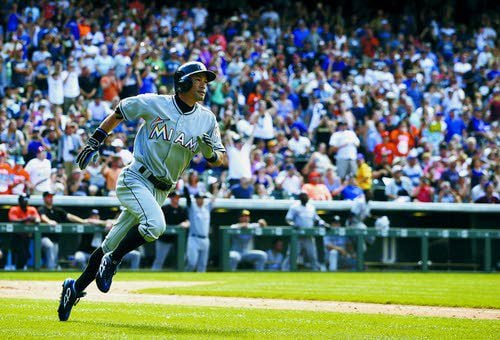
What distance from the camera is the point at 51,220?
17.5 metres

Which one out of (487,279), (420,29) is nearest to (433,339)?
(487,279)

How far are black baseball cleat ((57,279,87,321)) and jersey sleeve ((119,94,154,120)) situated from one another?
4.62 feet

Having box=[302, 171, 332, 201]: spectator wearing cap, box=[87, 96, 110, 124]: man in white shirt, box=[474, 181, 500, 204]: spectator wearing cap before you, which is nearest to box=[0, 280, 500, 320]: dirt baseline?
box=[302, 171, 332, 201]: spectator wearing cap

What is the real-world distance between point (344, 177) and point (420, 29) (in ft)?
34.7

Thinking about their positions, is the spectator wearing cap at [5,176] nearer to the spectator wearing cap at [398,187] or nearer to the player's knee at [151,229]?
the spectator wearing cap at [398,187]

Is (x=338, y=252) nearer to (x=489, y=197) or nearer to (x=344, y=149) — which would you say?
(x=344, y=149)

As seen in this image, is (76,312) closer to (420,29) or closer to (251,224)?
(251,224)

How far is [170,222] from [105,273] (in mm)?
10699

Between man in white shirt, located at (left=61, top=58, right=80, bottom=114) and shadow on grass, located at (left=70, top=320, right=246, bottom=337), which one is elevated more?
man in white shirt, located at (left=61, top=58, right=80, bottom=114)

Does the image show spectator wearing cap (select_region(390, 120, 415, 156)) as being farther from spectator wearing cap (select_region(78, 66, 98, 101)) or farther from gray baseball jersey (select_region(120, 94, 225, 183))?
gray baseball jersey (select_region(120, 94, 225, 183))

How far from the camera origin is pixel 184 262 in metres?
18.3

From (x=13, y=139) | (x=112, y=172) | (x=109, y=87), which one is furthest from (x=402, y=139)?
(x=13, y=139)

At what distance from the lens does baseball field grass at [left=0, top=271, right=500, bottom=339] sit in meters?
7.11

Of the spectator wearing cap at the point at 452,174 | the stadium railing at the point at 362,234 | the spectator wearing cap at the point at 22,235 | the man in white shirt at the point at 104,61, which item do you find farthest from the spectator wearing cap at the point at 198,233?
the spectator wearing cap at the point at 452,174
